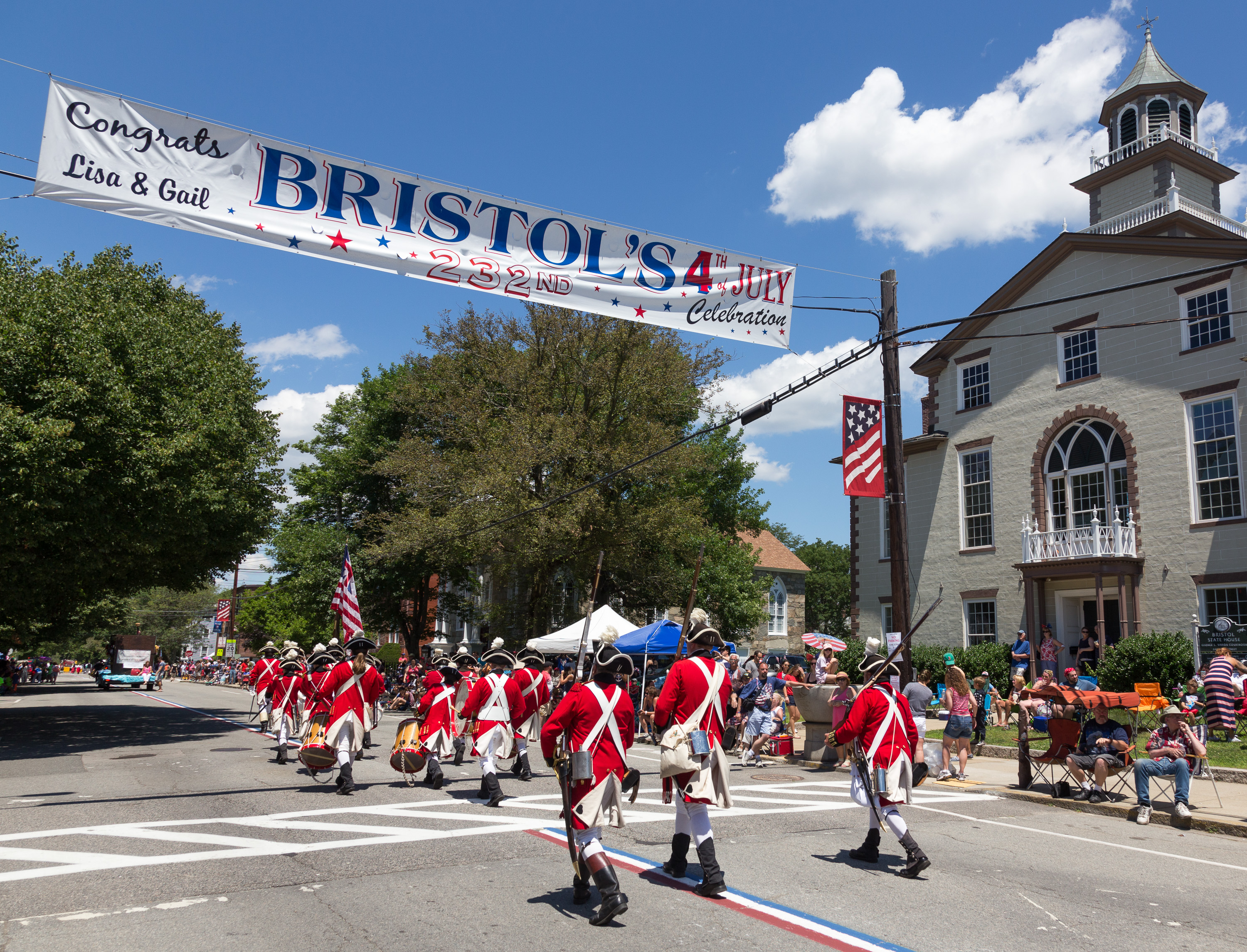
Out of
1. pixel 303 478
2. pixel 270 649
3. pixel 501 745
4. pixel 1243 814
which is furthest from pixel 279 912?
pixel 303 478

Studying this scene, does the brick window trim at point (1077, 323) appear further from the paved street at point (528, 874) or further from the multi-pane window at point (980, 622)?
the paved street at point (528, 874)

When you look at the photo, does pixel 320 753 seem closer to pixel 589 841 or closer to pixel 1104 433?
pixel 589 841

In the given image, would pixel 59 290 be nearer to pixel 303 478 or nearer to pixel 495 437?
pixel 495 437

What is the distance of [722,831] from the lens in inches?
347

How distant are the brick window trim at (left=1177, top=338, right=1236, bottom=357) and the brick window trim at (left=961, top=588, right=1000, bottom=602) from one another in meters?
8.08

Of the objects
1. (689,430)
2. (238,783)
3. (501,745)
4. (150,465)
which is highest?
(689,430)

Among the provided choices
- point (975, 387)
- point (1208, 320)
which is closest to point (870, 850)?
point (1208, 320)

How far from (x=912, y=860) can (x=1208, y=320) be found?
72.2ft

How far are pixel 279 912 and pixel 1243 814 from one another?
1002 cm

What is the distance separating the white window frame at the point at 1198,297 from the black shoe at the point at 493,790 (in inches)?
815

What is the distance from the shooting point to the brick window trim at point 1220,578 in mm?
21625

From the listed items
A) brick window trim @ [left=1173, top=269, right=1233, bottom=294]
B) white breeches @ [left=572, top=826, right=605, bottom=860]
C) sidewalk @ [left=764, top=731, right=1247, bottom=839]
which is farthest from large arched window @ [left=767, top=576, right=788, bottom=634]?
white breeches @ [left=572, top=826, right=605, bottom=860]

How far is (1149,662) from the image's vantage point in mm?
20859

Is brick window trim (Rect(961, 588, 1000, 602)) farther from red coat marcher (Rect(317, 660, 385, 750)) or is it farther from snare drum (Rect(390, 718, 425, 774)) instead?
red coat marcher (Rect(317, 660, 385, 750))
